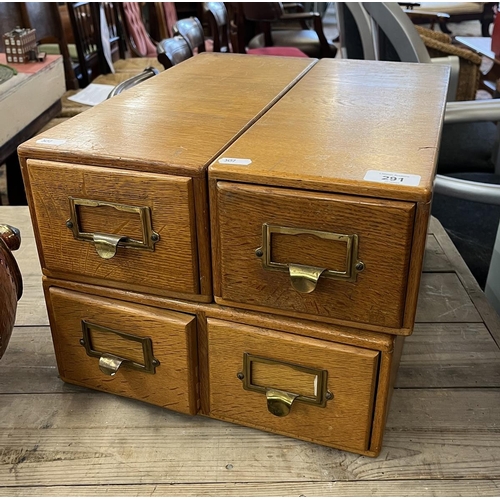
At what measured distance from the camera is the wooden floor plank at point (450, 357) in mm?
756

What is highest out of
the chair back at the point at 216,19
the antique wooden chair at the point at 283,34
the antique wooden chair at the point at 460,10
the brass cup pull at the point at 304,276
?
the brass cup pull at the point at 304,276

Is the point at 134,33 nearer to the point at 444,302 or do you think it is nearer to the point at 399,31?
the point at 399,31

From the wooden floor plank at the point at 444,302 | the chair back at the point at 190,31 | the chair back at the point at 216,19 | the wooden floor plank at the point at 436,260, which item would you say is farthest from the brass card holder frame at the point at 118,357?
the chair back at the point at 216,19

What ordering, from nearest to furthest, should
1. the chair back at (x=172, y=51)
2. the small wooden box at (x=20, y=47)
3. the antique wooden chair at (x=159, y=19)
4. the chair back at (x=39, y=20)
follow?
the chair back at (x=172, y=51) → the small wooden box at (x=20, y=47) → the chair back at (x=39, y=20) → the antique wooden chair at (x=159, y=19)

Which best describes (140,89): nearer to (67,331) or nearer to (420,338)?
(67,331)

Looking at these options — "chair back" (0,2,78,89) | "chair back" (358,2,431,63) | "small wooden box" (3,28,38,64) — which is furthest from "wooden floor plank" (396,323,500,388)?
"chair back" (0,2,78,89)

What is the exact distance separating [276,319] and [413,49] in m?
1.00

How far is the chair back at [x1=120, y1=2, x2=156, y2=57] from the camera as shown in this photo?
308 centimetres

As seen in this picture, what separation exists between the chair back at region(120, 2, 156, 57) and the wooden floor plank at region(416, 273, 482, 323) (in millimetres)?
2567

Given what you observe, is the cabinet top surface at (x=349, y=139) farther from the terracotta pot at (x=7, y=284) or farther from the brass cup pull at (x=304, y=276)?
the terracotta pot at (x=7, y=284)

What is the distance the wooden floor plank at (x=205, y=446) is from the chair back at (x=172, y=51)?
0.91 metres

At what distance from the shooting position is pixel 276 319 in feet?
2.04

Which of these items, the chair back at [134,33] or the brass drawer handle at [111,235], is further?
the chair back at [134,33]

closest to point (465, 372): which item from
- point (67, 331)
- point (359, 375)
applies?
point (359, 375)
